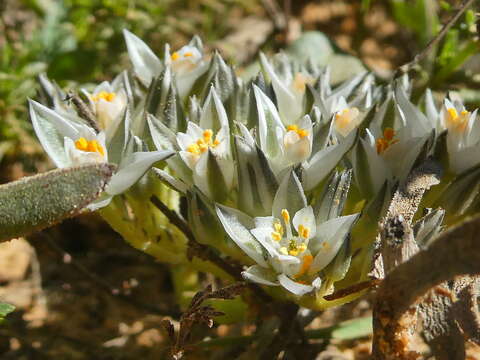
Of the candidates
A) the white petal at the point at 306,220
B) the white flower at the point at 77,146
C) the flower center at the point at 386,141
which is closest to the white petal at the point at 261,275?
the white petal at the point at 306,220

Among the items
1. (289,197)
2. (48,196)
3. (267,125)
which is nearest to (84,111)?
(48,196)

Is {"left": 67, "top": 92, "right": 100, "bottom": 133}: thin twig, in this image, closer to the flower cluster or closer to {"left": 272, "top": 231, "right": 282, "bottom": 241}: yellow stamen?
the flower cluster

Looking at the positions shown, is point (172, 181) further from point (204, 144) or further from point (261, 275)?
point (261, 275)

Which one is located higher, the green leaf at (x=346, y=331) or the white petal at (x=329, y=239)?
the white petal at (x=329, y=239)

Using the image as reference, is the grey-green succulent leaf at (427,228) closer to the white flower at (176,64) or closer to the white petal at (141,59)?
the white flower at (176,64)

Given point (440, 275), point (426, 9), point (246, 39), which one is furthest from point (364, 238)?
point (246, 39)

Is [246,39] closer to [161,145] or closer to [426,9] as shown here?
[426,9]

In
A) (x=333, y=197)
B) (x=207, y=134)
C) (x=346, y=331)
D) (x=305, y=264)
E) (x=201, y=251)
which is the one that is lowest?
(x=346, y=331)
